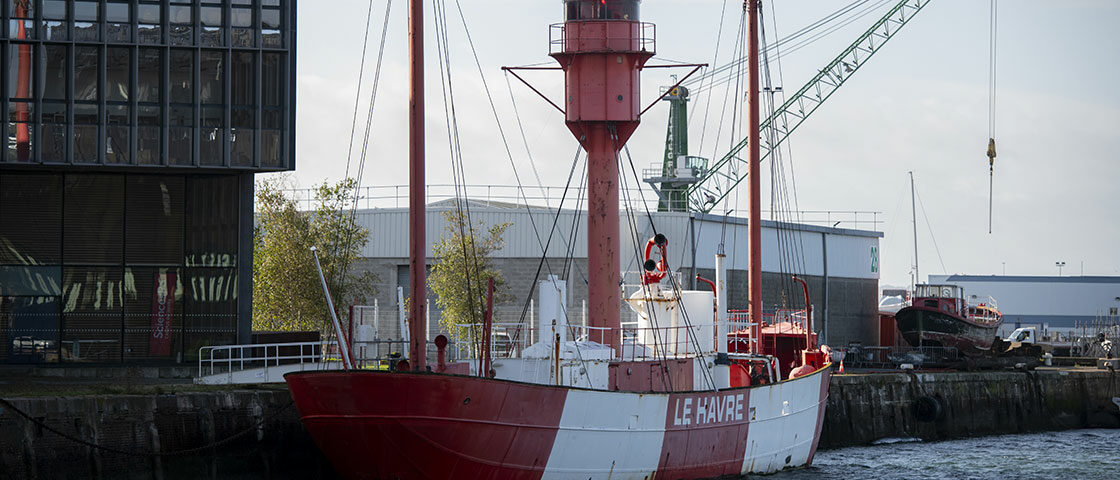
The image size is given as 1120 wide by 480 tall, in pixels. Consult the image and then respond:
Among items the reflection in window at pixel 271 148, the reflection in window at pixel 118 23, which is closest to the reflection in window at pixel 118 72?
the reflection in window at pixel 118 23

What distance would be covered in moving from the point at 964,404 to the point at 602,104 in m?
20.8

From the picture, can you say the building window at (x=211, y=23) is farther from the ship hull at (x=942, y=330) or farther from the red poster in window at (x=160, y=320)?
the ship hull at (x=942, y=330)

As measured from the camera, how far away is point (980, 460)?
114 feet

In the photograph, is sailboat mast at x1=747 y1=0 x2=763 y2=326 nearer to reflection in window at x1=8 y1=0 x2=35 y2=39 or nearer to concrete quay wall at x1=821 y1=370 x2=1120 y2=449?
concrete quay wall at x1=821 y1=370 x2=1120 y2=449

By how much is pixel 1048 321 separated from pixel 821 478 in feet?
304

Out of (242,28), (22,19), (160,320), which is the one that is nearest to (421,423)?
(160,320)

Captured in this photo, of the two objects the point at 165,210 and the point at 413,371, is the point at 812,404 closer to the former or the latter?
the point at 413,371

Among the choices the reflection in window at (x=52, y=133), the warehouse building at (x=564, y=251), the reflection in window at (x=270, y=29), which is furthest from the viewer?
the warehouse building at (x=564, y=251)

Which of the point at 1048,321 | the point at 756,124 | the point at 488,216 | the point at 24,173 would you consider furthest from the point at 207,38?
the point at 1048,321

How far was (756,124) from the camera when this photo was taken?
34.5m

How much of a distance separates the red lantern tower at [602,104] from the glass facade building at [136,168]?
30.3ft

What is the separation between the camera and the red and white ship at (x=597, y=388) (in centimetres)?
2027

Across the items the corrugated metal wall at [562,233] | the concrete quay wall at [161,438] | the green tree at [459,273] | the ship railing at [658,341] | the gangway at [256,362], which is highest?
the corrugated metal wall at [562,233]

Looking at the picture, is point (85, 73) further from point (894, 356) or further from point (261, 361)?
point (894, 356)
